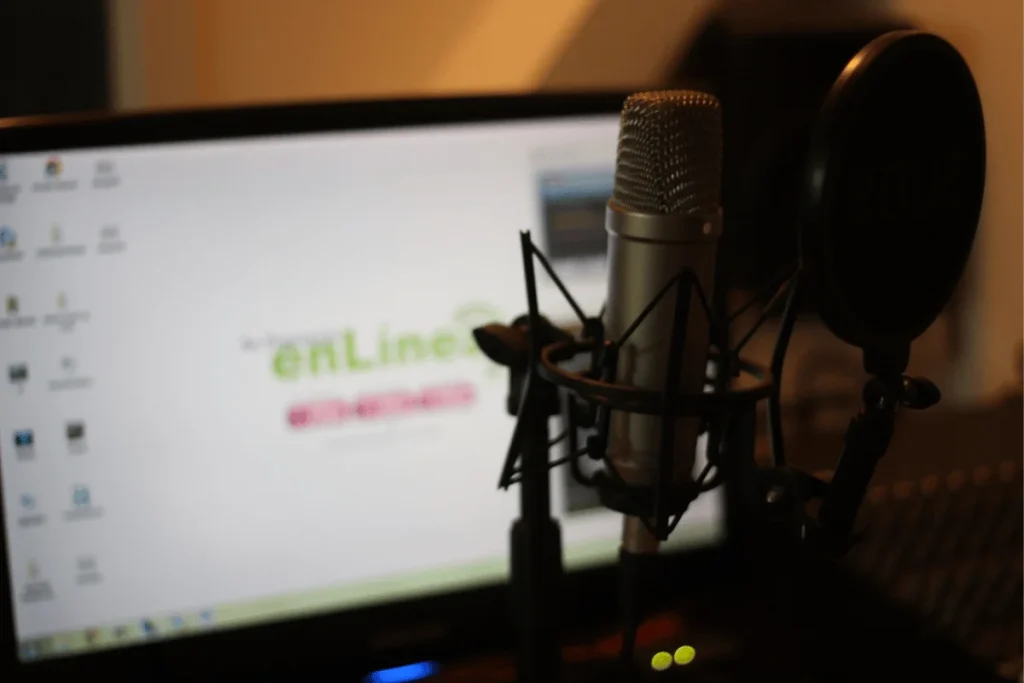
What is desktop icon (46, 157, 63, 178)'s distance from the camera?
1.96 ft

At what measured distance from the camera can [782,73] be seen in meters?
0.94

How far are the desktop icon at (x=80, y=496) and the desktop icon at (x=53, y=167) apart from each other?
19 cm

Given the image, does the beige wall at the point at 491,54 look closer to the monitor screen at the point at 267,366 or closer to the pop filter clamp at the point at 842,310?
the monitor screen at the point at 267,366

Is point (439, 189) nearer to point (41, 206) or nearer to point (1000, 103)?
point (41, 206)

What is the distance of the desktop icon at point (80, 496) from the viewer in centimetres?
62

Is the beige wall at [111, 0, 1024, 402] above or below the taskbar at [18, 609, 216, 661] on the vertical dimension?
above

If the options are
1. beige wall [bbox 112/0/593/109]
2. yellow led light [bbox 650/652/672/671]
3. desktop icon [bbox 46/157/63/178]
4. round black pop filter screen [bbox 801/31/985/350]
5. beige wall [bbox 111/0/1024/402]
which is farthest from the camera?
beige wall [bbox 112/0/593/109]

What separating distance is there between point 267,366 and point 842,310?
0.40 meters

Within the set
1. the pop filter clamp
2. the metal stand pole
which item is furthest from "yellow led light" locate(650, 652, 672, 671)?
the pop filter clamp

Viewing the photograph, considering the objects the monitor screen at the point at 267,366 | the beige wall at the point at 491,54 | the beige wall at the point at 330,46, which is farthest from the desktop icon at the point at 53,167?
the beige wall at the point at 330,46

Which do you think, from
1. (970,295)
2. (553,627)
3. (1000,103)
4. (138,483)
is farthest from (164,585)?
(970,295)

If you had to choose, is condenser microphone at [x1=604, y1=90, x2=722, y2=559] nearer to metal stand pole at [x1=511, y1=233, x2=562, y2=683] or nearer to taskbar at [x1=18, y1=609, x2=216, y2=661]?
metal stand pole at [x1=511, y1=233, x2=562, y2=683]

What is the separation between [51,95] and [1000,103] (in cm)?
119

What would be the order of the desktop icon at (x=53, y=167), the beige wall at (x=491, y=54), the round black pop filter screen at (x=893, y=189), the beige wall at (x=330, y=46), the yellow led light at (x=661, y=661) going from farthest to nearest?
the beige wall at (x=330, y=46) → the beige wall at (x=491, y=54) → the yellow led light at (x=661, y=661) → the desktop icon at (x=53, y=167) → the round black pop filter screen at (x=893, y=189)
